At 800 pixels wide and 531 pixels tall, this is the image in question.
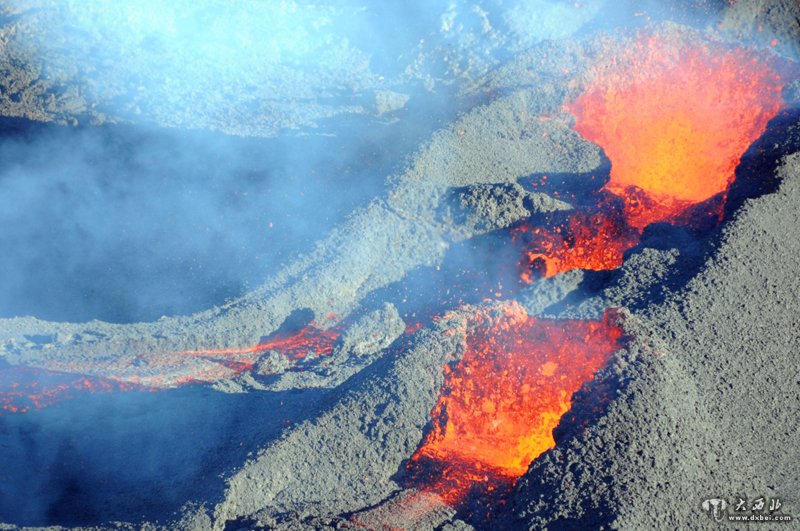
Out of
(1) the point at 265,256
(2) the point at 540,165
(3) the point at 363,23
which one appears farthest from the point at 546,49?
(1) the point at 265,256

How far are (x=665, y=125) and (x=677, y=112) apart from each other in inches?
19.6

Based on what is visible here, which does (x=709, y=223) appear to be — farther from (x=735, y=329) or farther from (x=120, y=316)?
(x=120, y=316)

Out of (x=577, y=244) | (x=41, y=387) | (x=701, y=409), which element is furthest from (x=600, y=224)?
(x=41, y=387)

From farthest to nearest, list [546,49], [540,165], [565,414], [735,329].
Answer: [546,49]
[540,165]
[735,329]
[565,414]

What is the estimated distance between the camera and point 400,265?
11.9 metres

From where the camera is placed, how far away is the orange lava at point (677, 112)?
13.4m

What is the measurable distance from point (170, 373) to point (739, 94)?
12.6m

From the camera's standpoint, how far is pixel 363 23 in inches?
741

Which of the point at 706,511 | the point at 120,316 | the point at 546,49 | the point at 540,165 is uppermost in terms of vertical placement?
the point at 120,316

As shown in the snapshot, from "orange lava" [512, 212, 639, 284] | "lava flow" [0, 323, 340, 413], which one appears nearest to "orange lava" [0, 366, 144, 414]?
"lava flow" [0, 323, 340, 413]

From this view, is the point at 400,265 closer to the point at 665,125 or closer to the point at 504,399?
the point at 504,399

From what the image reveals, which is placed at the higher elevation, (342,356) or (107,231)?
(107,231)

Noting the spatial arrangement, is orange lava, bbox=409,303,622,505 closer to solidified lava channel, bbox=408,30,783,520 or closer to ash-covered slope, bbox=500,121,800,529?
solidified lava channel, bbox=408,30,783,520

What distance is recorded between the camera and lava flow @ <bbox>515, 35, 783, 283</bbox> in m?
11.9
